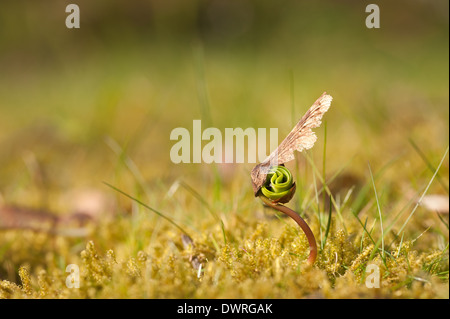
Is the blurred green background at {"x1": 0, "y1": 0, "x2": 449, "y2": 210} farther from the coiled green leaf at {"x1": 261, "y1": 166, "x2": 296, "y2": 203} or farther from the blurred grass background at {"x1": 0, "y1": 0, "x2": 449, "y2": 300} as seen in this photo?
the coiled green leaf at {"x1": 261, "y1": 166, "x2": 296, "y2": 203}

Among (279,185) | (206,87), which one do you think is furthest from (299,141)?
(206,87)

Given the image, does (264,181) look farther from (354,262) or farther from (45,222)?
(45,222)

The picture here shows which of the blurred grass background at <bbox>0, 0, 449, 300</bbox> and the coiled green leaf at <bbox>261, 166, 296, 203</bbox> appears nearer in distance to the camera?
the coiled green leaf at <bbox>261, 166, 296, 203</bbox>

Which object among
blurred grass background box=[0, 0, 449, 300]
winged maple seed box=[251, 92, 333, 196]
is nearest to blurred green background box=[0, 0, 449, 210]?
blurred grass background box=[0, 0, 449, 300]

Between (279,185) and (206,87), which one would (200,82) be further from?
(206,87)

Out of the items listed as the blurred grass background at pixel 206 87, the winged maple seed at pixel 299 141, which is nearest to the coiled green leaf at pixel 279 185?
the winged maple seed at pixel 299 141

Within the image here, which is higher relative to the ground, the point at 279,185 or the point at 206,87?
the point at 206,87

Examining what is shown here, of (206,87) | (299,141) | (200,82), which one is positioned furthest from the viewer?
(206,87)
